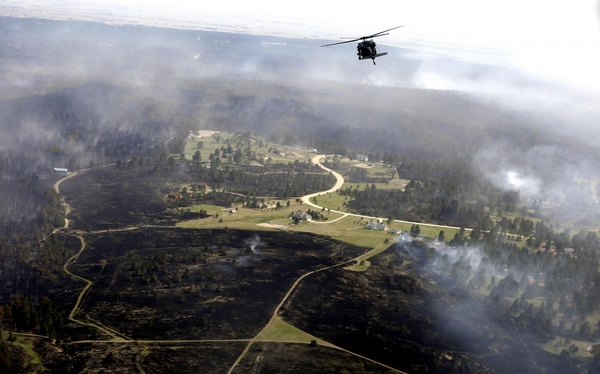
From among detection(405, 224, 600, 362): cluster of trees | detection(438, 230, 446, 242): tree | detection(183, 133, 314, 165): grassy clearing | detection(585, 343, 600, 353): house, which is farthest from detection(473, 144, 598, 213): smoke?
detection(585, 343, 600, 353): house

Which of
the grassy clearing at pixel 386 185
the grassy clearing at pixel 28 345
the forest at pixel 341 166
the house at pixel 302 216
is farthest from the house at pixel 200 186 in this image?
the grassy clearing at pixel 28 345

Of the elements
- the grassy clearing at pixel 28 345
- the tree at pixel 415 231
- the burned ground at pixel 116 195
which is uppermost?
the tree at pixel 415 231

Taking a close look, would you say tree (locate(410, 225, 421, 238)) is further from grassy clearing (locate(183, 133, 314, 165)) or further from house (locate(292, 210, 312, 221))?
grassy clearing (locate(183, 133, 314, 165))

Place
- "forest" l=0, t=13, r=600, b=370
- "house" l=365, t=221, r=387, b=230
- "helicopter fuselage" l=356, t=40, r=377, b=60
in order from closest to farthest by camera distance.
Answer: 1. "helicopter fuselage" l=356, t=40, r=377, b=60
2. "forest" l=0, t=13, r=600, b=370
3. "house" l=365, t=221, r=387, b=230

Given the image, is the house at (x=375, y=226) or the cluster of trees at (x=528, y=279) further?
the house at (x=375, y=226)

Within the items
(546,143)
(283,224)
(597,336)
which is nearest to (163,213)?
(283,224)

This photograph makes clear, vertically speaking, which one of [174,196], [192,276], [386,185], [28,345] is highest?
[386,185]

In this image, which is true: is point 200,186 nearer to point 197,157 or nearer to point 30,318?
point 197,157

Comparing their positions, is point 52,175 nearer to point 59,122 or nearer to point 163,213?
point 163,213

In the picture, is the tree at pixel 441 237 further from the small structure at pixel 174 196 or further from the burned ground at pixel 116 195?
the small structure at pixel 174 196

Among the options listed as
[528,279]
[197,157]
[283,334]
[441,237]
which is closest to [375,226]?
[441,237]

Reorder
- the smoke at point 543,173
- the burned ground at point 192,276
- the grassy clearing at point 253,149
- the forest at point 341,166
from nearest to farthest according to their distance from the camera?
the burned ground at point 192,276 < the forest at point 341,166 < the smoke at point 543,173 < the grassy clearing at point 253,149
